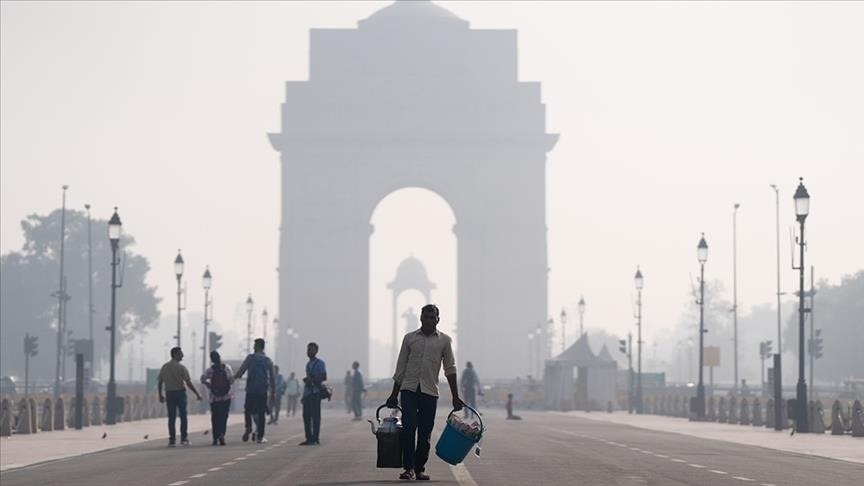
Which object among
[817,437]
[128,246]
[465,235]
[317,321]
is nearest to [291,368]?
[317,321]

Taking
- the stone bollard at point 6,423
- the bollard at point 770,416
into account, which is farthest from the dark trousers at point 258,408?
the bollard at point 770,416

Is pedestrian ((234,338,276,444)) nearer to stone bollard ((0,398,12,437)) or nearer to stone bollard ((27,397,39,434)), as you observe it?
stone bollard ((0,398,12,437))

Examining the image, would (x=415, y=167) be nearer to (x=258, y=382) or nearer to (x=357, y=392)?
(x=357, y=392)

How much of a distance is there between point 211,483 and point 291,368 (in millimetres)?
88040

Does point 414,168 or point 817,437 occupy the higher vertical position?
point 414,168

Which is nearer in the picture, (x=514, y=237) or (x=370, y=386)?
(x=370, y=386)

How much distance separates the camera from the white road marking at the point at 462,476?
20.6 metres

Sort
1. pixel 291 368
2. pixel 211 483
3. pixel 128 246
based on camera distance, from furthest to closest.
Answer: pixel 128 246
pixel 291 368
pixel 211 483

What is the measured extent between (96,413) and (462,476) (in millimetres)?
29412

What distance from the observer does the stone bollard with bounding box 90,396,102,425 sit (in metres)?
49.7

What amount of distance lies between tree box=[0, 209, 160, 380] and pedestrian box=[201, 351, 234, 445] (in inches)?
3975

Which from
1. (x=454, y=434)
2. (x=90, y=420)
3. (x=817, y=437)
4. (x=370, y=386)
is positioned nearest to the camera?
(x=454, y=434)

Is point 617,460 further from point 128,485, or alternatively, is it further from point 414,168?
point 414,168

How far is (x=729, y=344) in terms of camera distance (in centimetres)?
19225
